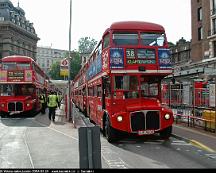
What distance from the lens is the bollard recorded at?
13.7ft

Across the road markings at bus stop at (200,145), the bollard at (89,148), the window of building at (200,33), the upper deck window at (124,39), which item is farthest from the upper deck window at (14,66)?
the window of building at (200,33)

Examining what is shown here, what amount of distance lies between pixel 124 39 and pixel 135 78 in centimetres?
146

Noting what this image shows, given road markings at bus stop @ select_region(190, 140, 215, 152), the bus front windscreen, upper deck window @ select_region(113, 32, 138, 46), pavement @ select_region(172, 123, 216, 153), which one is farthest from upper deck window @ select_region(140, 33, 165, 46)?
road markings at bus stop @ select_region(190, 140, 215, 152)

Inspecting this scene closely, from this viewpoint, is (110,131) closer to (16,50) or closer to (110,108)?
(110,108)

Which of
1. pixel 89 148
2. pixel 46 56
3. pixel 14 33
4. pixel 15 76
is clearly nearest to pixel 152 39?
pixel 89 148

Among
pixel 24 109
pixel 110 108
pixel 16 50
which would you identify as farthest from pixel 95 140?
pixel 16 50

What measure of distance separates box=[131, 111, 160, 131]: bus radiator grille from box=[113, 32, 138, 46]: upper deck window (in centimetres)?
263

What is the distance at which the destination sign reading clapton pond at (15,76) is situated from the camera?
24.9 metres

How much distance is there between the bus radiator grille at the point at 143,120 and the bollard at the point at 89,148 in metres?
7.58

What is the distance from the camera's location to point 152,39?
1314 cm

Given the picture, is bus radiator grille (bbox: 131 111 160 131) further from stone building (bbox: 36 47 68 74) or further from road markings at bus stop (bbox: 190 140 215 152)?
stone building (bbox: 36 47 68 74)

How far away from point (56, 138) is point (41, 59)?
148431mm

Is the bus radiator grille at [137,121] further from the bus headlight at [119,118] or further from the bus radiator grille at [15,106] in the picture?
the bus radiator grille at [15,106]

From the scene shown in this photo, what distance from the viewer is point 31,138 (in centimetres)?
1361
